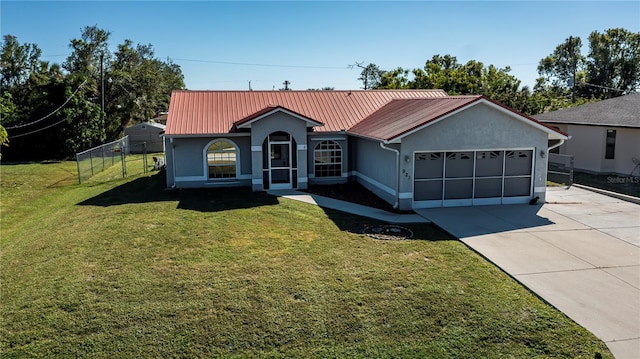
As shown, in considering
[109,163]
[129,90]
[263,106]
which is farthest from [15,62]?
[263,106]

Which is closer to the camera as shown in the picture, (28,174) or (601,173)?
(601,173)

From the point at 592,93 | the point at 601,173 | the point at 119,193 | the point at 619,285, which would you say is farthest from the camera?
the point at 592,93

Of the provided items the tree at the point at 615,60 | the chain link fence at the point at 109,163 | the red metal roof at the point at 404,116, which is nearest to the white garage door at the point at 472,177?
the red metal roof at the point at 404,116

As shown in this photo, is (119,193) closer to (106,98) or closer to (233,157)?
(233,157)

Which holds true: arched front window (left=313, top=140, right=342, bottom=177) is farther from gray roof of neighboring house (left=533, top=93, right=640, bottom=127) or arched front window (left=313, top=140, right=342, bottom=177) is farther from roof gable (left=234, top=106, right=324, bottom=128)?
gray roof of neighboring house (left=533, top=93, right=640, bottom=127)

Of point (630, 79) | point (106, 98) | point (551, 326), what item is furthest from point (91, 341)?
point (630, 79)

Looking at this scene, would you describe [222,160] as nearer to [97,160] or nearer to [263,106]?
[263,106]

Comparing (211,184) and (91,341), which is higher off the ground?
(211,184)
